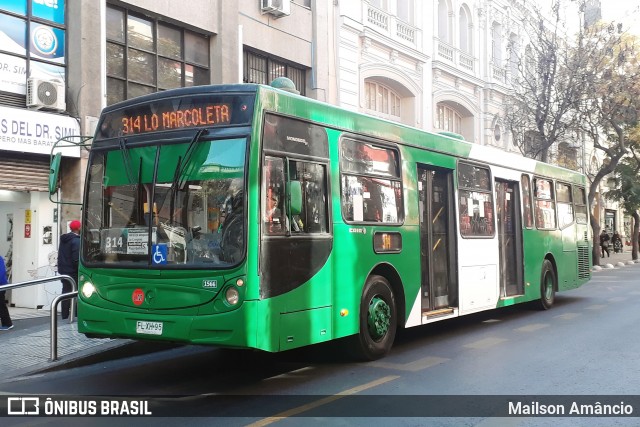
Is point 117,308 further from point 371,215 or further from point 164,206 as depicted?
point 371,215

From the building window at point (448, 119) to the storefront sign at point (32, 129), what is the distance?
16612mm

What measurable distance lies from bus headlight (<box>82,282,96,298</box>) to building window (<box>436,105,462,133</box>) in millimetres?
21062

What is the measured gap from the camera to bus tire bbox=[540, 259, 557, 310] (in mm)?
13656

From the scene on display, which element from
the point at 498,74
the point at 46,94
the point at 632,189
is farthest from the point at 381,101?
the point at 632,189

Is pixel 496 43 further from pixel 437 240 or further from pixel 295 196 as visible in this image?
pixel 295 196

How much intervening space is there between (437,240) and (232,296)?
456 centimetres

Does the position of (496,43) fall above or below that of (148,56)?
above

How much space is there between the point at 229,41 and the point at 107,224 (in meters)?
10.9

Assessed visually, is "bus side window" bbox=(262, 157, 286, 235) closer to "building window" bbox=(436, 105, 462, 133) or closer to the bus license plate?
the bus license plate

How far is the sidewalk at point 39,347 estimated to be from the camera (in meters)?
8.02

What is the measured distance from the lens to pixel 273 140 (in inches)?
269

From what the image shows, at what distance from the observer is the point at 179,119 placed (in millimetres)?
6984

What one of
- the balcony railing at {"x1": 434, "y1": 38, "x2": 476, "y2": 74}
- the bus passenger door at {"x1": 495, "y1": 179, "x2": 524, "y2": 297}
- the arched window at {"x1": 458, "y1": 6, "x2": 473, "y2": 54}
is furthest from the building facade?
the arched window at {"x1": 458, "y1": 6, "x2": 473, "y2": 54}

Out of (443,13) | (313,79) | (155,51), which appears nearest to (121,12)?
(155,51)
